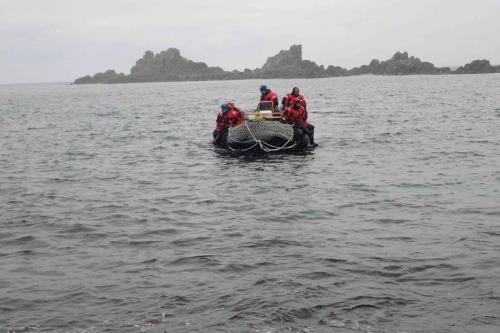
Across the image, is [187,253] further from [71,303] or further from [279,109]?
[279,109]

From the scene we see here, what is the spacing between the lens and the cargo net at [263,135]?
929 inches

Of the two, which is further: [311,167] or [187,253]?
[311,167]

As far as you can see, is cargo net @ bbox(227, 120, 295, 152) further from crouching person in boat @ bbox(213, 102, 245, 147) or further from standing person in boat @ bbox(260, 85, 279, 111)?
standing person in boat @ bbox(260, 85, 279, 111)

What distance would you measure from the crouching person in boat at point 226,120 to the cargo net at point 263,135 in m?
0.92

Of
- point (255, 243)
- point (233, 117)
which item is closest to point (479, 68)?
point (233, 117)

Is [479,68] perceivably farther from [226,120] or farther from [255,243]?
[255,243]

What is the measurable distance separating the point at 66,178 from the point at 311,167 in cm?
829

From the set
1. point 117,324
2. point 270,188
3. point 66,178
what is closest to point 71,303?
point 117,324

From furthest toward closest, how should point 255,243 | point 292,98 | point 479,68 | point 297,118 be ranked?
point 479,68, point 297,118, point 292,98, point 255,243

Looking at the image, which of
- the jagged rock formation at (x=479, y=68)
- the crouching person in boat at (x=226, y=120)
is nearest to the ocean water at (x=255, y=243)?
the crouching person in boat at (x=226, y=120)

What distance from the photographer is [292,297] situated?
852cm

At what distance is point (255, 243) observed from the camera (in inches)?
444

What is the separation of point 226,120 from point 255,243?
14.6m

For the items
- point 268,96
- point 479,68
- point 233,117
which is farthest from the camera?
point 479,68
